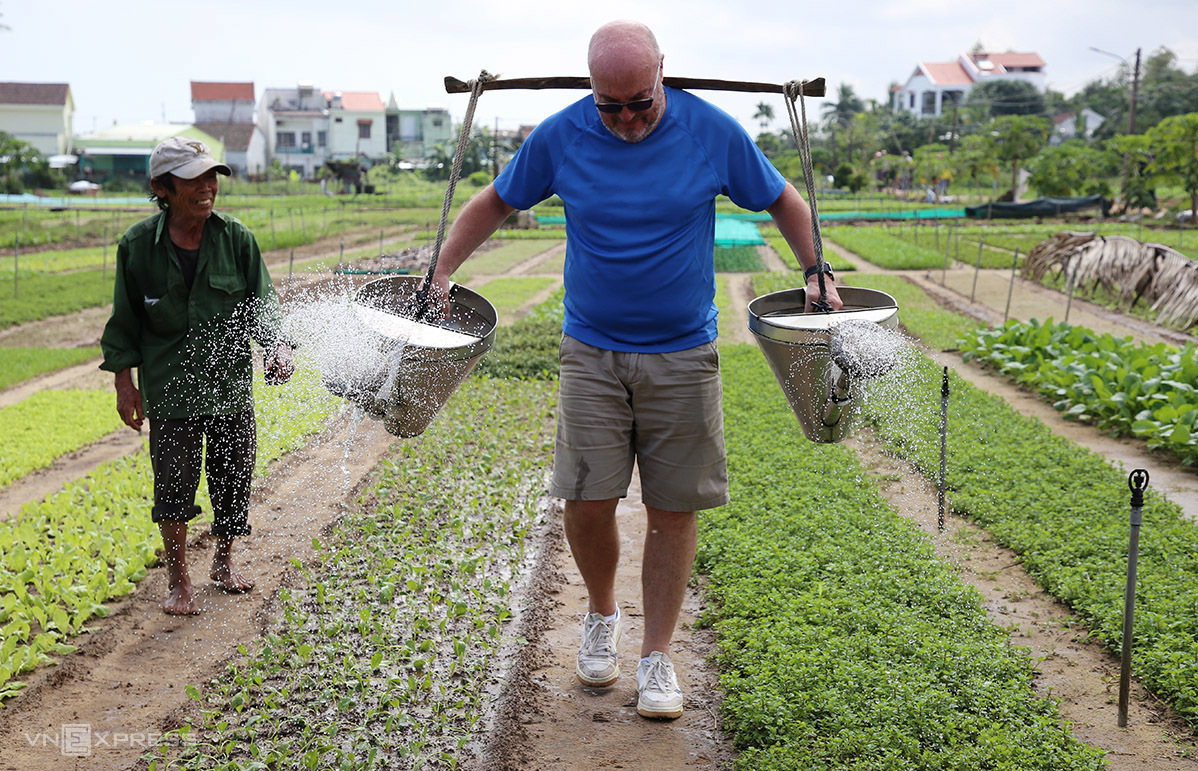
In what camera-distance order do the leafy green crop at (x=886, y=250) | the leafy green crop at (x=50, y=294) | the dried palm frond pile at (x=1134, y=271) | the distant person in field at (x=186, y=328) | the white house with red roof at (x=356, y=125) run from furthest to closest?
1. the white house with red roof at (x=356, y=125)
2. the leafy green crop at (x=886, y=250)
3. the leafy green crop at (x=50, y=294)
4. the dried palm frond pile at (x=1134, y=271)
5. the distant person in field at (x=186, y=328)

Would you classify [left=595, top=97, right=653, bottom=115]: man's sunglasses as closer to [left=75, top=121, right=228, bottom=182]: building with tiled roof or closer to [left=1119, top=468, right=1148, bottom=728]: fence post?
[left=1119, top=468, right=1148, bottom=728]: fence post

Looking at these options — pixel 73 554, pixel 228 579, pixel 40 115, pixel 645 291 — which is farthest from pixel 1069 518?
pixel 40 115

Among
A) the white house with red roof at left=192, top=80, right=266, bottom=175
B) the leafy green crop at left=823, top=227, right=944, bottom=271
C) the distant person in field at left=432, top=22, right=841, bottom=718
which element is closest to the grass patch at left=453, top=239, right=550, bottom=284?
the leafy green crop at left=823, top=227, right=944, bottom=271

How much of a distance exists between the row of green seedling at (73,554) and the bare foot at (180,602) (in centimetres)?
23

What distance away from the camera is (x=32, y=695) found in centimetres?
336

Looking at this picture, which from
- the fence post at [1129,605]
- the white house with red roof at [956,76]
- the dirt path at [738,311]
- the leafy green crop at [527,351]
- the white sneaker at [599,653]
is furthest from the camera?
the white house with red roof at [956,76]

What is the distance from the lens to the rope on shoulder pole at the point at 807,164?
2.94 meters

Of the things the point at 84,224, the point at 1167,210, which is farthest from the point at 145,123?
the point at 1167,210

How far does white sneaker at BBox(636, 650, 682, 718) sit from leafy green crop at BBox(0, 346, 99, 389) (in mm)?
7751

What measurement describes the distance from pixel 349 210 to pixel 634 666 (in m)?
35.6

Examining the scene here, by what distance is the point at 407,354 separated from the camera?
112 inches

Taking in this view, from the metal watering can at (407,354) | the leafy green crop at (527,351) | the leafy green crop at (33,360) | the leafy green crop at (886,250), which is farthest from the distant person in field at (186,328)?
the leafy green crop at (886,250)

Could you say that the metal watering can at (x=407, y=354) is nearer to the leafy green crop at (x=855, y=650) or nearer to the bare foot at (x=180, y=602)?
the leafy green crop at (x=855, y=650)

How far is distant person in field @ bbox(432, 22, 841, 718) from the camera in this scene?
284 cm
